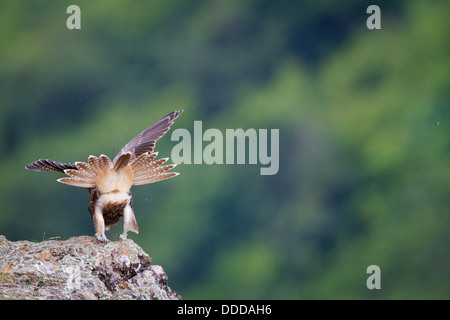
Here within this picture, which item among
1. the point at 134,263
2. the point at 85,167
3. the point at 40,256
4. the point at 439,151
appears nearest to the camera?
the point at 40,256

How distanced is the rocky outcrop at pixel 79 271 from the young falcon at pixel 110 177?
32 cm

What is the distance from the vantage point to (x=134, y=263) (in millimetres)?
5379

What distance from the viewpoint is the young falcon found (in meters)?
5.74

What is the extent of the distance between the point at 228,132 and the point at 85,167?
8059 mm

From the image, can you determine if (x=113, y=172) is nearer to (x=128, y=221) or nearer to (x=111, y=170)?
(x=111, y=170)

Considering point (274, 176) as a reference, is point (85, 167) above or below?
below

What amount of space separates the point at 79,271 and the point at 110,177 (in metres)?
1.13

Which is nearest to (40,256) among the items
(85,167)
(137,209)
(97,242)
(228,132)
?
(97,242)

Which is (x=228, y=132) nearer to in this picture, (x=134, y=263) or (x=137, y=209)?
(x=137, y=209)

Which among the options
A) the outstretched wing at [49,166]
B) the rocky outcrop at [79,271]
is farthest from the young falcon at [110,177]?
the rocky outcrop at [79,271]

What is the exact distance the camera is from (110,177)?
585 centimetres

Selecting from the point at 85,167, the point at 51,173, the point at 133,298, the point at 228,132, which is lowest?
the point at 133,298

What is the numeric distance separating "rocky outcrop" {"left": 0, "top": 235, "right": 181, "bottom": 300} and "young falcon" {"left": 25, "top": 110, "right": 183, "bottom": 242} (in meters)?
0.32

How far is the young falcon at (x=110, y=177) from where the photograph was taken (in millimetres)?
5742
